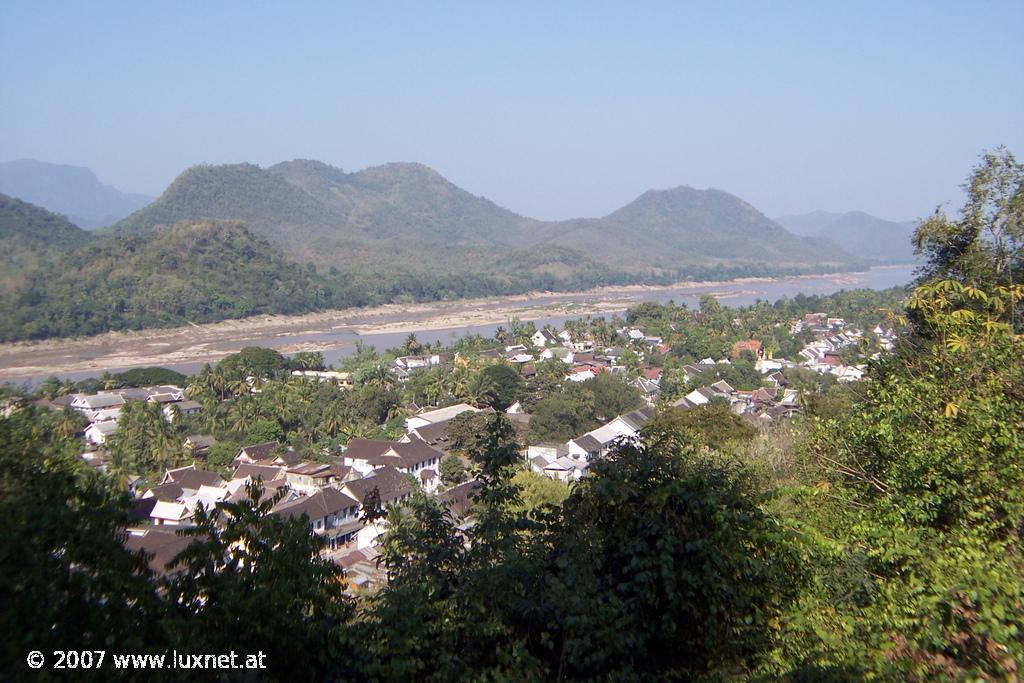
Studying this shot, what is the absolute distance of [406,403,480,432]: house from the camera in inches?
656

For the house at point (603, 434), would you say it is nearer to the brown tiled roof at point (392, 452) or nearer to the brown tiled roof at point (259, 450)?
the brown tiled roof at point (392, 452)

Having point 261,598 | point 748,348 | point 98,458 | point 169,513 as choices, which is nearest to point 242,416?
point 98,458

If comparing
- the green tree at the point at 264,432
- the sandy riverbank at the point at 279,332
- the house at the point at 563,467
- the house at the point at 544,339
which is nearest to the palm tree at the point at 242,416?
the green tree at the point at 264,432

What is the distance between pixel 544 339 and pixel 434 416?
1357 centimetres

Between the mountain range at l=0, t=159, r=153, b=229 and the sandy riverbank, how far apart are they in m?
133

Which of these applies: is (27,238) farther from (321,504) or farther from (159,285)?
(321,504)

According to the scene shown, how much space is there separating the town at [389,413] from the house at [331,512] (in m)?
0.03

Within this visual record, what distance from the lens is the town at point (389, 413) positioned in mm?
10938

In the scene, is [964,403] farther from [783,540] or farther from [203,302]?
[203,302]

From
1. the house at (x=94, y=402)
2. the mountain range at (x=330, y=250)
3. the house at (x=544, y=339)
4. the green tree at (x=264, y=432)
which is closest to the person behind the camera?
the green tree at (x=264, y=432)

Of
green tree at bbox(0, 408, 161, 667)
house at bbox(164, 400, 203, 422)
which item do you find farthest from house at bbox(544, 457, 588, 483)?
green tree at bbox(0, 408, 161, 667)

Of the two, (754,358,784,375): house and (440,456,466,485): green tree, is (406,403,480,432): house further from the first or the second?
(754,358,784,375): house

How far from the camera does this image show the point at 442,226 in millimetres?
122688

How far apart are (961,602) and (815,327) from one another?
112ft
